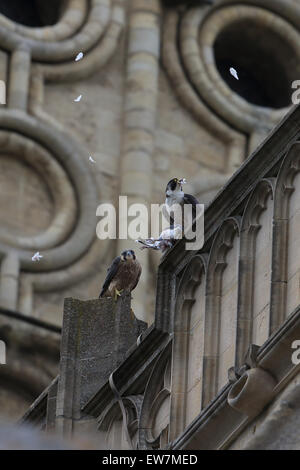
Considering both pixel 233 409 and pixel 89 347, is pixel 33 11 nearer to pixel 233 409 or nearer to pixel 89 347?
pixel 89 347

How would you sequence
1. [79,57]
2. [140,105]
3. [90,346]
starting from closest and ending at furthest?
1. [90,346]
2. [79,57]
3. [140,105]

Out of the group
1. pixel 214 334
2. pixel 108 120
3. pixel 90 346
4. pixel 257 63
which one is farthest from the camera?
pixel 257 63

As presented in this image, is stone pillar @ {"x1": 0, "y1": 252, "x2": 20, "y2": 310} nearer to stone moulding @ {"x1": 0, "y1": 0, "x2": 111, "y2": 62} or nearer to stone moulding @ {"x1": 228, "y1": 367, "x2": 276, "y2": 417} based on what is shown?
stone moulding @ {"x1": 0, "y1": 0, "x2": 111, "y2": 62}

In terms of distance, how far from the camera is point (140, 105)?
143 feet

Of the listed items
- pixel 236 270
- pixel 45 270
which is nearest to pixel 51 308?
pixel 45 270

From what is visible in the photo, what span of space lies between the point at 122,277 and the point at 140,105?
52.5 ft

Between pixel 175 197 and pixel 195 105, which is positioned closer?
pixel 175 197

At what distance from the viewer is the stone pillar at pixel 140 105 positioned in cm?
4270

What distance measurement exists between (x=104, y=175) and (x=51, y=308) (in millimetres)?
2900

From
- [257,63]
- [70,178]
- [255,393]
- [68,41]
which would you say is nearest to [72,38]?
[68,41]

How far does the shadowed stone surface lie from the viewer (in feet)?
84.2

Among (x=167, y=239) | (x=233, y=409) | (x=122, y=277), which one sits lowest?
(x=233, y=409)

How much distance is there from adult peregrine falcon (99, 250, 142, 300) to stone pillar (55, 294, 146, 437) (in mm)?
1042

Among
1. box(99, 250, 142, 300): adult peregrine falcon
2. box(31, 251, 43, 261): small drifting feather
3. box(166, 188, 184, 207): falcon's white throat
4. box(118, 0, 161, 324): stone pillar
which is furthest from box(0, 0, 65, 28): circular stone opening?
box(166, 188, 184, 207): falcon's white throat
